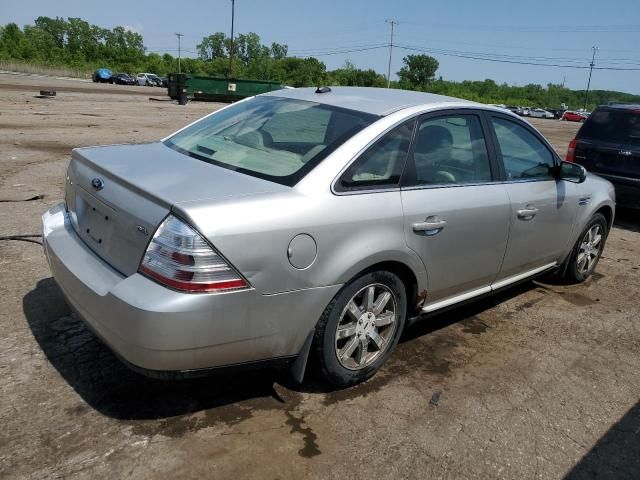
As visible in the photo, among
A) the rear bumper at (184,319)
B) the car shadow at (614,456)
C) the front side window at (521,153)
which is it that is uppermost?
the front side window at (521,153)

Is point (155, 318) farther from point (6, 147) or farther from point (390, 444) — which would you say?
point (6, 147)

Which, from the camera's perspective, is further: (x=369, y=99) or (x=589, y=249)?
(x=589, y=249)

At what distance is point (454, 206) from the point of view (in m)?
3.49

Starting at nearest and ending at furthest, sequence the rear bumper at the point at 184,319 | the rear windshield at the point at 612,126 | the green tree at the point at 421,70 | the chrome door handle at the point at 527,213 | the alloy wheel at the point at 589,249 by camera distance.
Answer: the rear bumper at the point at 184,319, the chrome door handle at the point at 527,213, the alloy wheel at the point at 589,249, the rear windshield at the point at 612,126, the green tree at the point at 421,70

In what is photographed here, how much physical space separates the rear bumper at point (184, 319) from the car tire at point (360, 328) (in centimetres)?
12

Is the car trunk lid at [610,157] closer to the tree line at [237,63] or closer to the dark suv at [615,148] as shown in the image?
the dark suv at [615,148]

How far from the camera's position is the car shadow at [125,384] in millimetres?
2912

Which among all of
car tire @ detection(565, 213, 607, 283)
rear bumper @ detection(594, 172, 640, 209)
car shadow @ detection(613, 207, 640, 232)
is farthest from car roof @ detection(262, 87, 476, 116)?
car shadow @ detection(613, 207, 640, 232)

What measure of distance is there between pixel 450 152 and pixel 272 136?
3.79 feet

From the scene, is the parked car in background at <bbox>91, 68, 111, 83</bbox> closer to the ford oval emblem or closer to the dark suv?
the dark suv

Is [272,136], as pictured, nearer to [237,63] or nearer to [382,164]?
[382,164]

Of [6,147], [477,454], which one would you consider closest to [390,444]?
[477,454]

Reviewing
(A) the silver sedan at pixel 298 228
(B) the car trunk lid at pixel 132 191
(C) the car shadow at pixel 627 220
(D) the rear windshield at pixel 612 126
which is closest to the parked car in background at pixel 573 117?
(C) the car shadow at pixel 627 220

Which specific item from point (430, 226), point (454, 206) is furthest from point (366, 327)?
point (454, 206)
